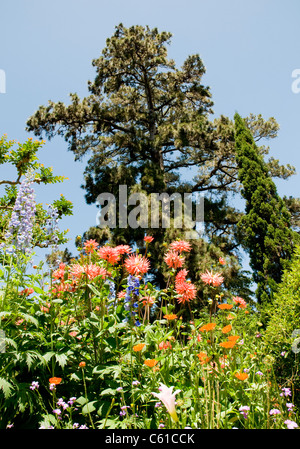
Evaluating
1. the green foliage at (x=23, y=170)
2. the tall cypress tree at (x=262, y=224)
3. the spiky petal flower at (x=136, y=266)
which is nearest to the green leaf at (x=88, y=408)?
the spiky petal flower at (x=136, y=266)

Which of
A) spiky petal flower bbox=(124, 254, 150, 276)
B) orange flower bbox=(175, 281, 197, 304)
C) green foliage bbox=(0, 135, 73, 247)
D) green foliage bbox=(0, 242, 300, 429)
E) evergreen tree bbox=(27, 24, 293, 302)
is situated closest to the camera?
green foliage bbox=(0, 242, 300, 429)

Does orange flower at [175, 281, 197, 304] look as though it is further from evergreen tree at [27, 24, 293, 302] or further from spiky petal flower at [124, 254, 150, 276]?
evergreen tree at [27, 24, 293, 302]

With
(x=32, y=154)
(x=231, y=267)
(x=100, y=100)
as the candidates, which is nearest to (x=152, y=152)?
(x=100, y=100)

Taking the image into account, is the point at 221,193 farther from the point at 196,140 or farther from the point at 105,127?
the point at 105,127

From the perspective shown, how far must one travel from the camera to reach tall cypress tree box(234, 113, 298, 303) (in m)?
7.13

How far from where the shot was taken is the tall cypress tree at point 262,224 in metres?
7.13

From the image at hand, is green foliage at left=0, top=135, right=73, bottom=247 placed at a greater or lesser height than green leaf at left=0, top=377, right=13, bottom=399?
greater

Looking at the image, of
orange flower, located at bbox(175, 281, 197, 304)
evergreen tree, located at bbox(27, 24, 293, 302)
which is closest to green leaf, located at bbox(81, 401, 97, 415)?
orange flower, located at bbox(175, 281, 197, 304)

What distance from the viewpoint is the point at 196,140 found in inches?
434

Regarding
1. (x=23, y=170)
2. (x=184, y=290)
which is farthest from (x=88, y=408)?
(x=23, y=170)

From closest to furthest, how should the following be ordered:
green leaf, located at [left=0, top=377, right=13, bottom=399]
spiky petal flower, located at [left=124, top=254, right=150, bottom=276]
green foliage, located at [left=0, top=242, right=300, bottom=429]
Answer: green leaf, located at [left=0, top=377, right=13, bottom=399]
green foliage, located at [left=0, top=242, right=300, bottom=429]
spiky petal flower, located at [left=124, top=254, right=150, bottom=276]

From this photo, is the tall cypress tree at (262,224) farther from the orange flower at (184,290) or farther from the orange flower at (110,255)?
the orange flower at (110,255)
